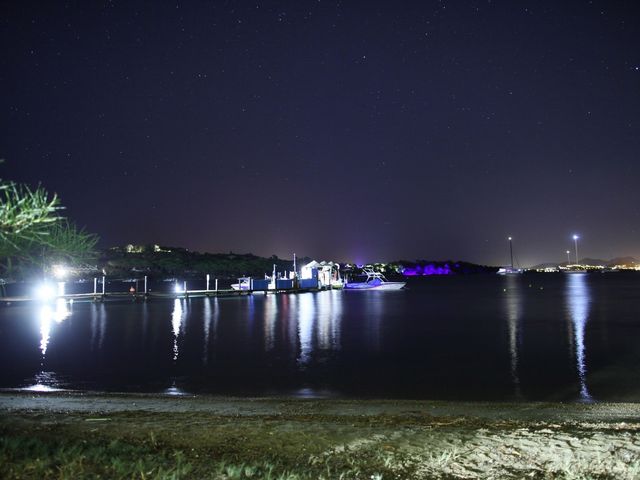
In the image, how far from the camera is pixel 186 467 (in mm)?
7426

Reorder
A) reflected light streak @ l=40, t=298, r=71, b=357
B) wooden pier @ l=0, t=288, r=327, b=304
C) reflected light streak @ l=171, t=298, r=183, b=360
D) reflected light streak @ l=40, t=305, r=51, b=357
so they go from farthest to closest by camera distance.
Result: wooden pier @ l=0, t=288, r=327, b=304 → reflected light streak @ l=40, t=298, r=71, b=357 → reflected light streak @ l=171, t=298, r=183, b=360 → reflected light streak @ l=40, t=305, r=51, b=357

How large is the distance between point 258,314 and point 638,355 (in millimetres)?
37578

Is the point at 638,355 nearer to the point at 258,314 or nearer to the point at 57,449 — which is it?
the point at 57,449

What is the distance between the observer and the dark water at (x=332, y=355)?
20.5 meters

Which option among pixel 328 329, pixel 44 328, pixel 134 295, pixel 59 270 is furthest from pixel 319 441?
pixel 134 295

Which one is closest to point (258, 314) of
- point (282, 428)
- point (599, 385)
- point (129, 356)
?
point (129, 356)

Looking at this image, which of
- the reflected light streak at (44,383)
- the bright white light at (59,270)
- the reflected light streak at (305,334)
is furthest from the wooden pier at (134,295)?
the bright white light at (59,270)

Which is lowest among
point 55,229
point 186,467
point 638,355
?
point 638,355

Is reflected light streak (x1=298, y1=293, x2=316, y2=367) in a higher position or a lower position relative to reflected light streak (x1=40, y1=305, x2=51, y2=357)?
lower

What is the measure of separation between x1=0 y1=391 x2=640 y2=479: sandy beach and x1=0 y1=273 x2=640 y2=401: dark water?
6.72 metres

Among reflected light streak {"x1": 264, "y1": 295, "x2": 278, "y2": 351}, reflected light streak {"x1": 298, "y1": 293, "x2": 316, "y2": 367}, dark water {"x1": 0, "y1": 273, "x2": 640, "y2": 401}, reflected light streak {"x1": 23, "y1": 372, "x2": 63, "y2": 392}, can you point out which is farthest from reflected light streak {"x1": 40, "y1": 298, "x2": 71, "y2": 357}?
reflected light streak {"x1": 298, "y1": 293, "x2": 316, "y2": 367}

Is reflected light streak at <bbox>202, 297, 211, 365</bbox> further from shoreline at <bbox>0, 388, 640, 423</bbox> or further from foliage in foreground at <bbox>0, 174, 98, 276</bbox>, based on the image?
foliage in foreground at <bbox>0, 174, 98, 276</bbox>

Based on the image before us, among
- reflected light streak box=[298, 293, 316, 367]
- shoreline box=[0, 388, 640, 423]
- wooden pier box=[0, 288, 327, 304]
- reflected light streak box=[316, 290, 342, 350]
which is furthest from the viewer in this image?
wooden pier box=[0, 288, 327, 304]

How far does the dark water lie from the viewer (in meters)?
20.5
